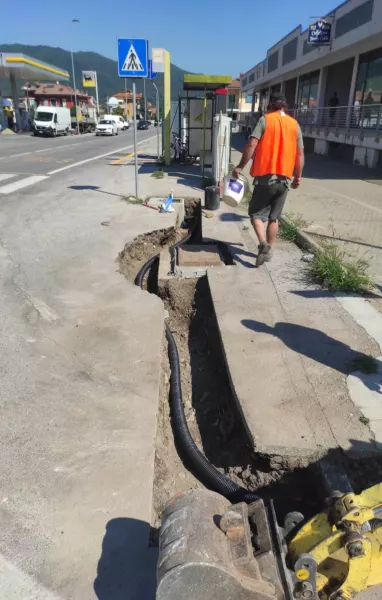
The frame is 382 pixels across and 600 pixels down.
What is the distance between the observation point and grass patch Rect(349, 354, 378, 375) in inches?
141

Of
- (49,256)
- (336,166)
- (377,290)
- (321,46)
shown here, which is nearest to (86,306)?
(49,256)

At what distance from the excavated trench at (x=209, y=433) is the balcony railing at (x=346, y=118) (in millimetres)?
14195

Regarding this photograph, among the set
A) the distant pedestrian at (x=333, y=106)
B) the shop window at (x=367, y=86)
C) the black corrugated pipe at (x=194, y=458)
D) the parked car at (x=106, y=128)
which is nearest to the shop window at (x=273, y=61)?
the distant pedestrian at (x=333, y=106)

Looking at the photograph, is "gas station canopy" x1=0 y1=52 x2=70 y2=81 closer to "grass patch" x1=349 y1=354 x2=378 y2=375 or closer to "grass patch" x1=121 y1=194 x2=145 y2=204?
"grass patch" x1=121 y1=194 x2=145 y2=204

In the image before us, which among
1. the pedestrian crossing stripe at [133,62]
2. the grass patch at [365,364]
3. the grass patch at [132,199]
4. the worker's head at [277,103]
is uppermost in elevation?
the pedestrian crossing stripe at [133,62]

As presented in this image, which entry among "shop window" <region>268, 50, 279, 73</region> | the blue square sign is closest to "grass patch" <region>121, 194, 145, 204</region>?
the blue square sign

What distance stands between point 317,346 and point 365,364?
0.45 meters

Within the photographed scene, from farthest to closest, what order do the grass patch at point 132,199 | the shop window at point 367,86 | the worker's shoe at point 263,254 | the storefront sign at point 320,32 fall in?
the storefront sign at point 320,32, the shop window at point 367,86, the grass patch at point 132,199, the worker's shoe at point 263,254

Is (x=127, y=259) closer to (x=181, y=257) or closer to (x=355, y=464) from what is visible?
(x=181, y=257)

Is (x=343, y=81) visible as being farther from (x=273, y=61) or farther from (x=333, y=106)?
(x=273, y=61)

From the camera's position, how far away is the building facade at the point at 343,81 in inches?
700

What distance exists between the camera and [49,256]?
616 centimetres

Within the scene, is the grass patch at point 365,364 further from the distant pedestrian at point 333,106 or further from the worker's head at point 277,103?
the distant pedestrian at point 333,106

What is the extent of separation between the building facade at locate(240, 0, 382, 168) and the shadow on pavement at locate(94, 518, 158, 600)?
56.1 ft
